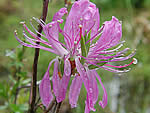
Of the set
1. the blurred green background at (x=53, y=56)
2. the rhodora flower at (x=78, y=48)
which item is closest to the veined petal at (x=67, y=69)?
the rhodora flower at (x=78, y=48)

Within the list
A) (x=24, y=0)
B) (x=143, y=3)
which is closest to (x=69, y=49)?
(x=24, y=0)

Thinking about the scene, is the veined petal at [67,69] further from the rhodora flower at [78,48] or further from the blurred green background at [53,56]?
the blurred green background at [53,56]

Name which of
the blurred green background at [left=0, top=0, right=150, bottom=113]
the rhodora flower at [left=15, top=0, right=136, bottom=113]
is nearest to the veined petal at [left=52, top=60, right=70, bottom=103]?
the rhodora flower at [left=15, top=0, right=136, bottom=113]

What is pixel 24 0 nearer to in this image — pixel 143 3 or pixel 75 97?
pixel 75 97

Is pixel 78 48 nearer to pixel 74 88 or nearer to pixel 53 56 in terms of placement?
pixel 74 88

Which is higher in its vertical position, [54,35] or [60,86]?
[54,35]

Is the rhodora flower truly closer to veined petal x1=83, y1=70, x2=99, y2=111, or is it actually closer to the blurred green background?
veined petal x1=83, y1=70, x2=99, y2=111

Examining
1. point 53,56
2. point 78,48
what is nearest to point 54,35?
point 78,48

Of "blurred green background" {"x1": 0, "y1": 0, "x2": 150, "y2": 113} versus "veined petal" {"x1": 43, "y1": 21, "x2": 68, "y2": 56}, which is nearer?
"veined petal" {"x1": 43, "y1": 21, "x2": 68, "y2": 56}
